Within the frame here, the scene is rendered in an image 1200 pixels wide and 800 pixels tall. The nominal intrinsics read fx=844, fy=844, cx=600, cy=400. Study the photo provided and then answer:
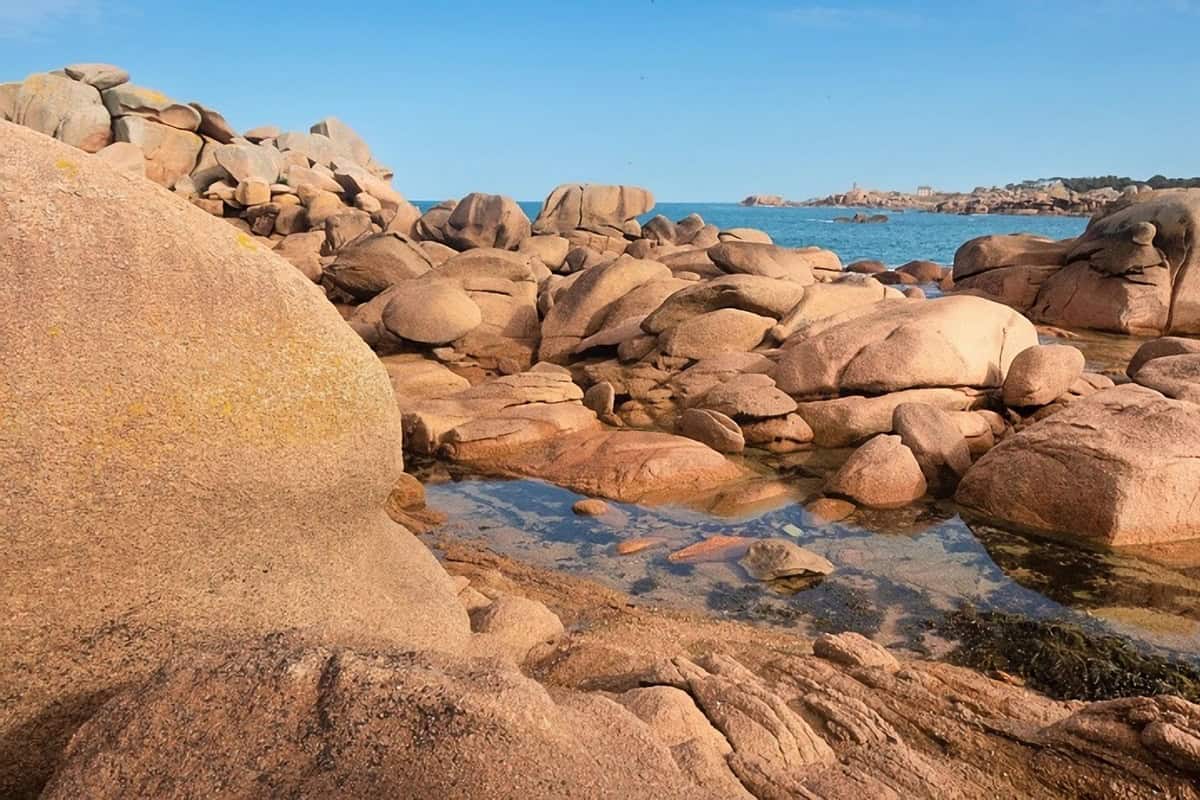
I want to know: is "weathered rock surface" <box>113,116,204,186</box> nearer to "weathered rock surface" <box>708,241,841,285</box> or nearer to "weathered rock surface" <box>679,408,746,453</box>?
"weathered rock surface" <box>708,241,841,285</box>

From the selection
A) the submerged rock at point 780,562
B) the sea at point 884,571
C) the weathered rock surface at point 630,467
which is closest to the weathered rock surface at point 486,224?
the weathered rock surface at point 630,467

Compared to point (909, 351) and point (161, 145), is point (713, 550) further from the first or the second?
point (161, 145)

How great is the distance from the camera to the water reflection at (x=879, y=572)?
6.94 m

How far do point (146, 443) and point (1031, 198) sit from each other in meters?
132

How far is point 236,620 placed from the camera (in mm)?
3518

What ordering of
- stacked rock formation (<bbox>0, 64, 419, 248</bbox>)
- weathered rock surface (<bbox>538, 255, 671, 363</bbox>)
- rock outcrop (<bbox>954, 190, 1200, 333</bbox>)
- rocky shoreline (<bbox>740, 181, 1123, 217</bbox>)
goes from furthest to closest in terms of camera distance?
1. rocky shoreline (<bbox>740, 181, 1123, 217</bbox>)
2. stacked rock formation (<bbox>0, 64, 419, 248</bbox>)
3. rock outcrop (<bbox>954, 190, 1200, 333</bbox>)
4. weathered rock surface (<bbox>538, 255, 671, 363</bbox>)

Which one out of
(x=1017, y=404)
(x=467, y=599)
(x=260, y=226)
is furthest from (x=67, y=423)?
(x=260, y=226)

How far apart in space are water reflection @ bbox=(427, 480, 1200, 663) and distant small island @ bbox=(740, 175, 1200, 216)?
30742 mm

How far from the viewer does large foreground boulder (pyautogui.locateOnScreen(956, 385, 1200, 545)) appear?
27.2 feet

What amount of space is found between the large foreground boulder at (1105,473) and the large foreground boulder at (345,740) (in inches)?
287

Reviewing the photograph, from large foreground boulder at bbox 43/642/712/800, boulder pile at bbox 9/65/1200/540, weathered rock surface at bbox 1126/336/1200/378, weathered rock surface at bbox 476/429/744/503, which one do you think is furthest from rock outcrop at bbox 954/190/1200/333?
large foreground boulder at bbox 43/642/712/800

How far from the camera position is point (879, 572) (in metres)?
7.93

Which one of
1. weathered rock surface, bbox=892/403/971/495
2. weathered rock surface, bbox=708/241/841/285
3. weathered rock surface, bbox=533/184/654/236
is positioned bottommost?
weathered rock surface, bbox=892/403/971/495

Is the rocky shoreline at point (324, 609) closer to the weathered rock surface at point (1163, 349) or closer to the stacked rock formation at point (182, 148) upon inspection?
the weathered rock surface at point (1163, 349)
